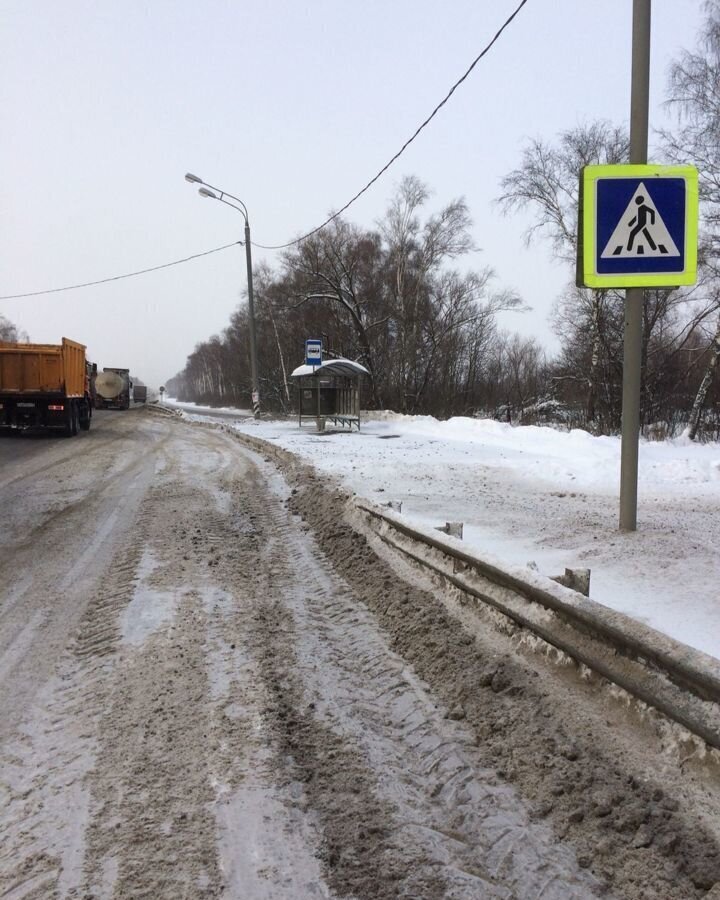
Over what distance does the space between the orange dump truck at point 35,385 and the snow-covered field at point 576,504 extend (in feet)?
24.7

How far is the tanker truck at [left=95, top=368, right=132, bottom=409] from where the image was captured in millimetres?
46513

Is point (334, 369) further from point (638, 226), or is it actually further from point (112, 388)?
point (112, 388)

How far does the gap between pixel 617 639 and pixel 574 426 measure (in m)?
21.5

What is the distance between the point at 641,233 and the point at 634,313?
725 millimetres

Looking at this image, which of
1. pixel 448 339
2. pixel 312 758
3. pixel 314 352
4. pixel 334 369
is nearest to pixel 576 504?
pixel 312 758

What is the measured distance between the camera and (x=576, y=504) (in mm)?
7734

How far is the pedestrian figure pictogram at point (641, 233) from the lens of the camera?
5496 mm

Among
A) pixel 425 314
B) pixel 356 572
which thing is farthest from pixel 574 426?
pixel 356 572

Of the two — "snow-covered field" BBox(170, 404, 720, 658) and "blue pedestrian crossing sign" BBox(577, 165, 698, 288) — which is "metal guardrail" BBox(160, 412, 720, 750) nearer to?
"snow-covered field" BBox(170, 404, 720, 658)

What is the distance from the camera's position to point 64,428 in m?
19.8

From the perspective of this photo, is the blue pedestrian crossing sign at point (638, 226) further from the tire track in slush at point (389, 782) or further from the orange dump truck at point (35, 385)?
the orange dump truck at point (35, 385)

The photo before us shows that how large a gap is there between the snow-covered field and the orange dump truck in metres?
7.52

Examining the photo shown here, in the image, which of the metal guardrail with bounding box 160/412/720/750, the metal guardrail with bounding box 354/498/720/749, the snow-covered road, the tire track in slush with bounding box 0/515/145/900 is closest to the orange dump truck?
the snow-covered road

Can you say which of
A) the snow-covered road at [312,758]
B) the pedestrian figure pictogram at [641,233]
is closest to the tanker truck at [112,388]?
the snow-covered road at [312,758]
